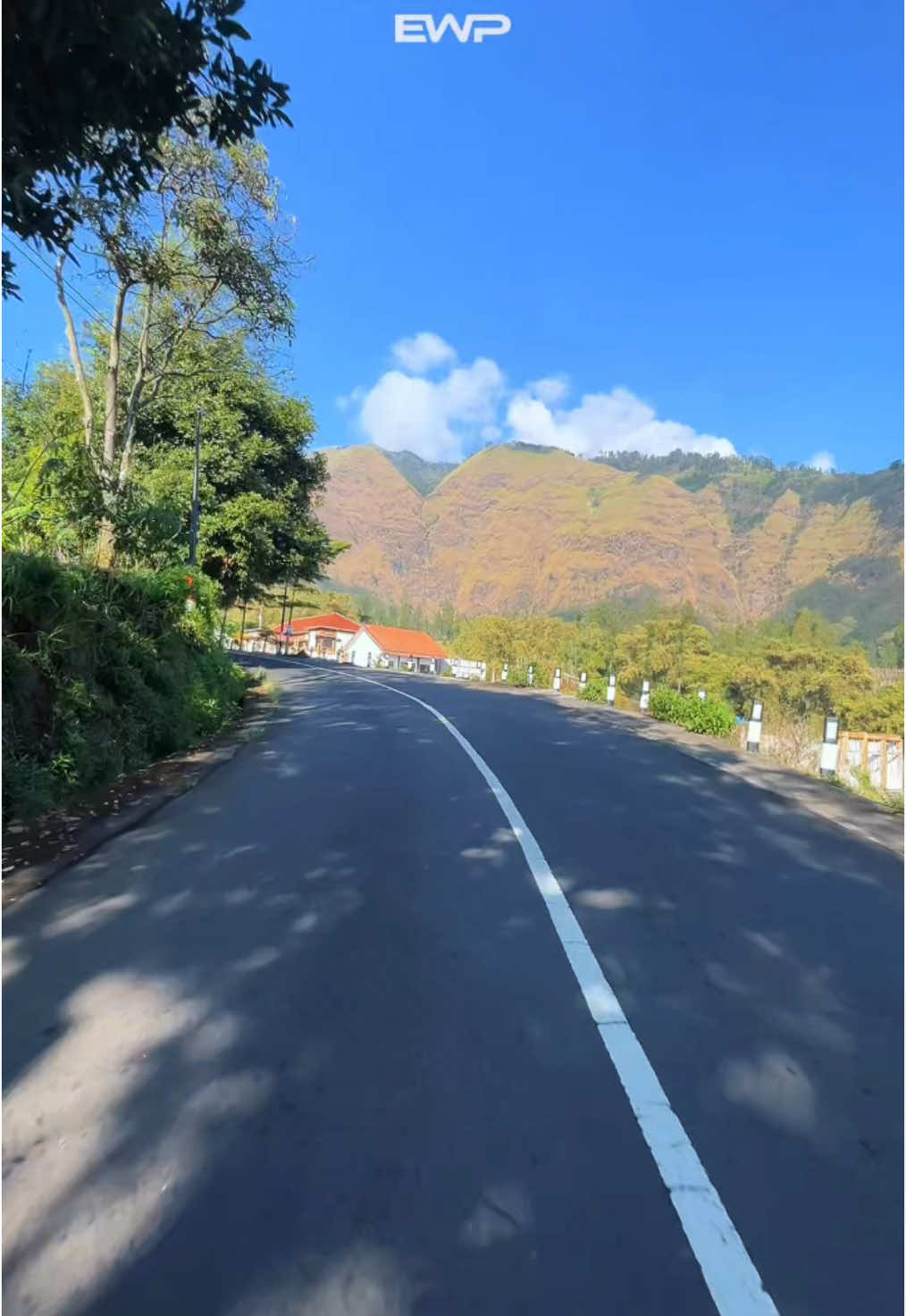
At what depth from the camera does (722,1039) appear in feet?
11.2

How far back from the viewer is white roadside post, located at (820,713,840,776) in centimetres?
1063

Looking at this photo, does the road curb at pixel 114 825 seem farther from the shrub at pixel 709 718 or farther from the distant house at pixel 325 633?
the distant house at pixel 325 633

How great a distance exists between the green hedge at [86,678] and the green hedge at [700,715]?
32.8 ft

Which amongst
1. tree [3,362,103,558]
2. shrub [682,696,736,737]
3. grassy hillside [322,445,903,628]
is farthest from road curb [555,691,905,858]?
grassy hillside [322,445,903,628]

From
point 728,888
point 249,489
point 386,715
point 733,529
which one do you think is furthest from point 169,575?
point 733,529

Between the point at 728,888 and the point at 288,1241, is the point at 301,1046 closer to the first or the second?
the point at 288,1241

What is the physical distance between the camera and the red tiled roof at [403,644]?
3743 inches

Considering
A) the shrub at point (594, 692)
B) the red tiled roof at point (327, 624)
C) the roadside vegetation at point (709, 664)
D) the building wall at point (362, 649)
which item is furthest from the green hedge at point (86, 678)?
the red tiled roof at point (327, 624)

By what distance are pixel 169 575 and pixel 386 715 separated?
633cm

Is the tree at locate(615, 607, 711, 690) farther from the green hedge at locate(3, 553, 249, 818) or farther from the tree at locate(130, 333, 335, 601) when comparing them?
the green hedge at locate(3, 553, 249, 818)

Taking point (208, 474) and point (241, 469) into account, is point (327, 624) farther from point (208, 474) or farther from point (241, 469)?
point (208, 474)

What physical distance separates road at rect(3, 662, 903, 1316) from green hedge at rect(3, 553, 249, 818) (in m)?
1.17

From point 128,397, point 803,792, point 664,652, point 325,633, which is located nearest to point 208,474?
point 128,397

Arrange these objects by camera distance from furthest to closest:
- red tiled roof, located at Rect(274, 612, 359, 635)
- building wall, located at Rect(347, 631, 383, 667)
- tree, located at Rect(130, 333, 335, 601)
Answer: red tiled roof, located at Rect(274, 612, 359, 635)
building wall, located at Rect(347, 631, 383, 667)
tree, located at Rect(130, 333, 335, 601)
